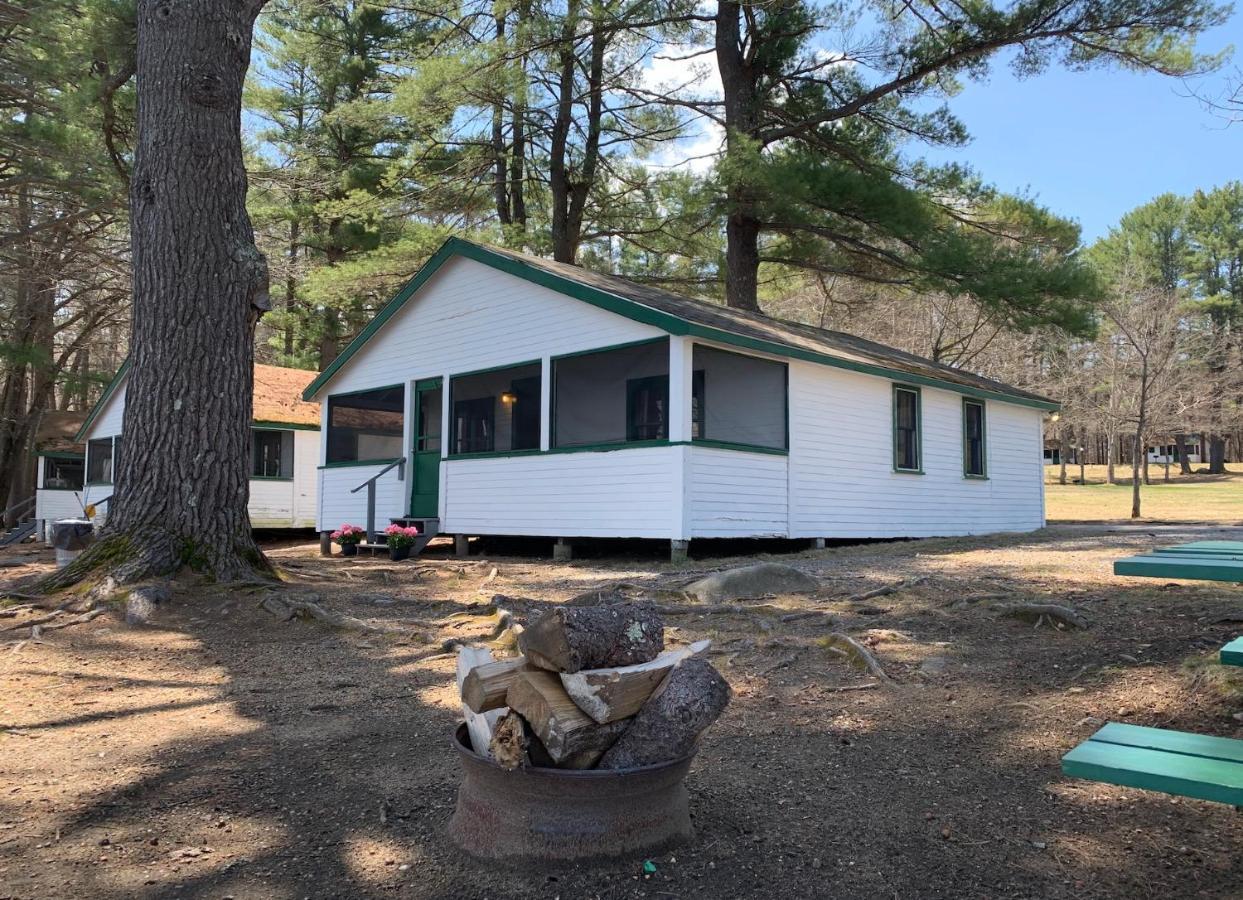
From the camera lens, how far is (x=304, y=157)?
73.9ft

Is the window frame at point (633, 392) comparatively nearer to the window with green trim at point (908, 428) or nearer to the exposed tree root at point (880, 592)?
the window with green trim at point (908, 428)

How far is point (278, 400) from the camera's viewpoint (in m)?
20.5

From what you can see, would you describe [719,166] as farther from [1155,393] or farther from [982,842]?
[1155,393]

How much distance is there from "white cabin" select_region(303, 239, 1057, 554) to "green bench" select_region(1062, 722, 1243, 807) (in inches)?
311

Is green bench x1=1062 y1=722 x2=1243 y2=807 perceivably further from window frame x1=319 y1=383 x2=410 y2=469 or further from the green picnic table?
window frame x1=319 y1=383 x2=410 y2=469

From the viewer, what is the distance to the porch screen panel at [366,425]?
1545 centimetres

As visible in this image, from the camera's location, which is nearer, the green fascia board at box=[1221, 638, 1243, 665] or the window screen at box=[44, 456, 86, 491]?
the green fascia board at box=[1221, 638, 1243, 665]

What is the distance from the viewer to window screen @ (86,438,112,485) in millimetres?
22500

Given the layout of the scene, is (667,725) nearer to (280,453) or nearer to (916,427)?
(916,427)

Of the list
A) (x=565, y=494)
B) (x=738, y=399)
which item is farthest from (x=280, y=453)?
(x=738, y=399)

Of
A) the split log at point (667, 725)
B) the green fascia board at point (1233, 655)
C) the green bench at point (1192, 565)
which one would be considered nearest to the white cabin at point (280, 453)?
the split log at point (667, 725)

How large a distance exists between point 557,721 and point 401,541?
1048 centimetres

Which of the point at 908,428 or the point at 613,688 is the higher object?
the point at 908,428

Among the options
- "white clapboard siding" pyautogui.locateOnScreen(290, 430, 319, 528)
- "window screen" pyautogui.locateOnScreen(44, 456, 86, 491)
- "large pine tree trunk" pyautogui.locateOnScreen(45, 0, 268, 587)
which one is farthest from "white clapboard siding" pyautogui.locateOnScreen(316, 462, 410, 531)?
"window screen" pyautogui.locateOnScreen(44, 456, 86, 491)
